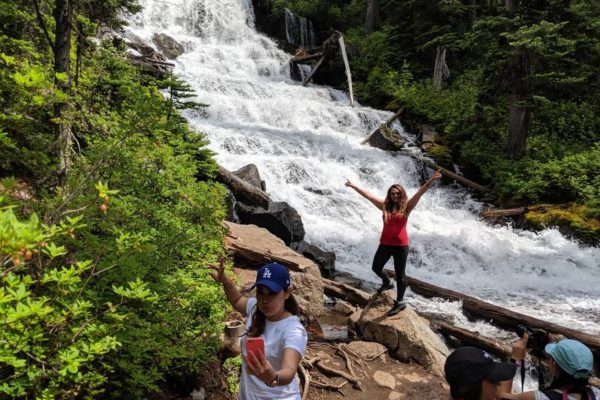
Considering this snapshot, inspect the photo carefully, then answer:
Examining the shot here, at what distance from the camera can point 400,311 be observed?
6.44 m

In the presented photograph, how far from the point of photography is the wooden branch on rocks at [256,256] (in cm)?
784

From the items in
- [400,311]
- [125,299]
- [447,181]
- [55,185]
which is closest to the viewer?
[125,299]

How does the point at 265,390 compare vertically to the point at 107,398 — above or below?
above

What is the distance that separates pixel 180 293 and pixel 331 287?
461cm

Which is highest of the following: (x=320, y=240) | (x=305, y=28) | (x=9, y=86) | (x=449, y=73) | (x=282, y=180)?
(x=305, y=28)

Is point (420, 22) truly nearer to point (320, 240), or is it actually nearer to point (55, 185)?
point (320, 240)

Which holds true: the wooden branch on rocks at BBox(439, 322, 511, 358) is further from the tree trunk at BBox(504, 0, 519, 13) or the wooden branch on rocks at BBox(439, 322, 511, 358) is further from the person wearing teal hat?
the tree trunk at BBox(504, 0, 519, 13)

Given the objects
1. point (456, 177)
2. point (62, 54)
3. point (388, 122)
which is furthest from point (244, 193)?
point (388, 122)

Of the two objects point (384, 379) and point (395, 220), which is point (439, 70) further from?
point (384, 379)

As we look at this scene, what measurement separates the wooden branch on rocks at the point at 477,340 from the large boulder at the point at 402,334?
0.63 metres

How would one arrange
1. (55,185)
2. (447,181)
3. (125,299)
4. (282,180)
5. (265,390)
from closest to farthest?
(265,390) → (125,299) → (55,185) → (282,180) → (447,181)

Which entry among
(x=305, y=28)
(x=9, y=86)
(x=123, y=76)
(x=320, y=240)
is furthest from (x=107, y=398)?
(x=305, y=28)

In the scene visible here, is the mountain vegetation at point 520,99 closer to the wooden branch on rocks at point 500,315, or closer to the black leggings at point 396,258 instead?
the wooden branch on rocks at point 500,315

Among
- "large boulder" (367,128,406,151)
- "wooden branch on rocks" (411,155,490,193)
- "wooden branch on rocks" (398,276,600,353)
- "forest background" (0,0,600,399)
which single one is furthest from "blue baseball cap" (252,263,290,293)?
"large boulder" (367,128,406,151)
